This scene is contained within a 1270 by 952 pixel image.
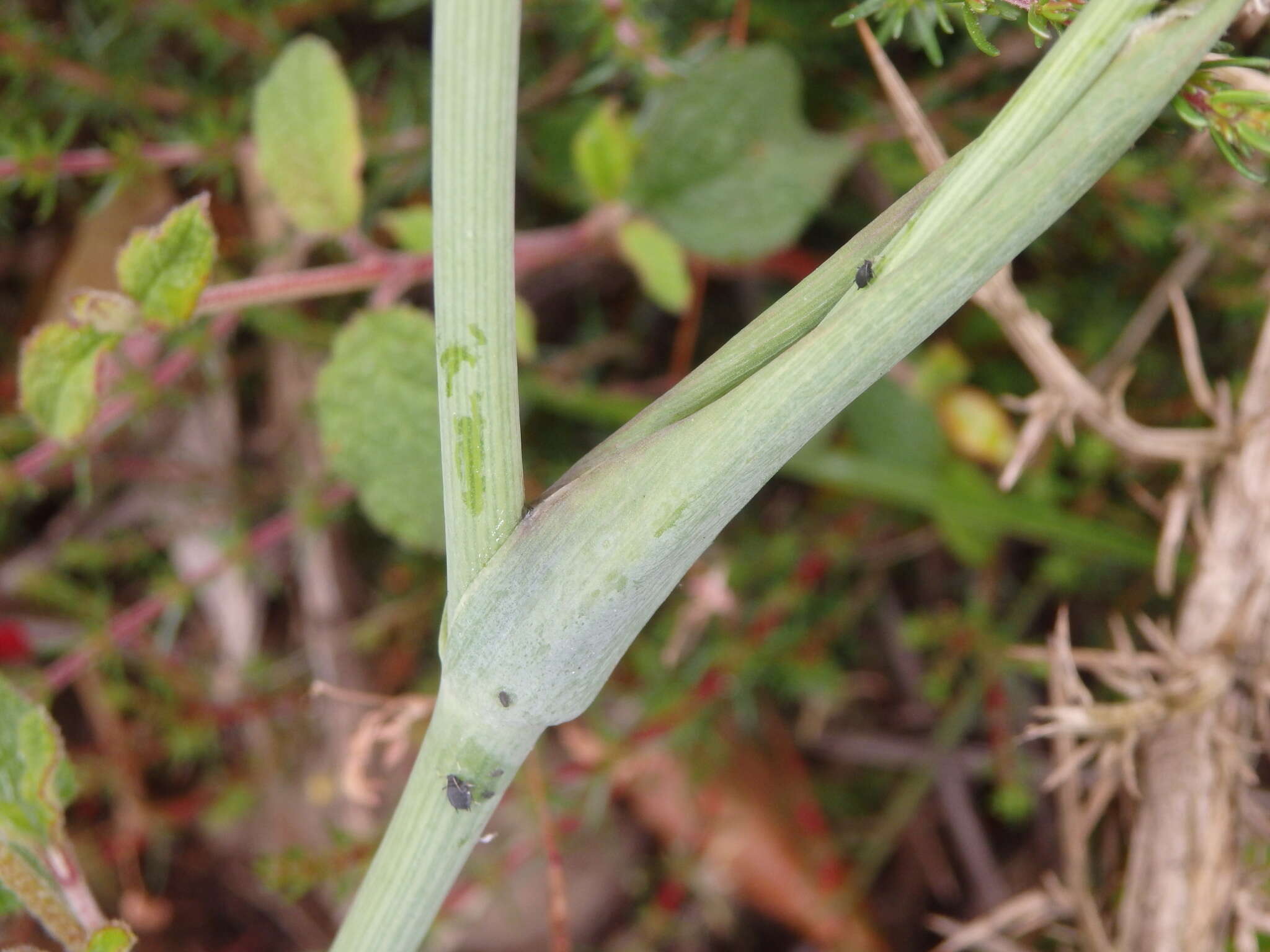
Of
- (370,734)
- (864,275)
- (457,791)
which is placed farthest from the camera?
(370,734)

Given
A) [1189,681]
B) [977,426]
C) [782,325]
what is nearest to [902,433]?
[977,426]

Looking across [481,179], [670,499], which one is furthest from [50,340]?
[670,499]

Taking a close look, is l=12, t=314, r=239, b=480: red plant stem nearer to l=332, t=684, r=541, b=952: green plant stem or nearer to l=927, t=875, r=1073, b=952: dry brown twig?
l=332, t=684, r=541, b=952: green plant stem

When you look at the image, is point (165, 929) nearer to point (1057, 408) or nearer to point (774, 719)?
point (774, 719)

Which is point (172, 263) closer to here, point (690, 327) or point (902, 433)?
point (690, 327)

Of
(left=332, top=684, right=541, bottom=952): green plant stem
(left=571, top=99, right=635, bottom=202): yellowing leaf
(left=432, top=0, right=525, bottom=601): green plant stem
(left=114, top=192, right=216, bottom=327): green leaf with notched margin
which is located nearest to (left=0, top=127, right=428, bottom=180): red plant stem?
(left=571, top=99, right=635, bottom=202): yellowing leaf

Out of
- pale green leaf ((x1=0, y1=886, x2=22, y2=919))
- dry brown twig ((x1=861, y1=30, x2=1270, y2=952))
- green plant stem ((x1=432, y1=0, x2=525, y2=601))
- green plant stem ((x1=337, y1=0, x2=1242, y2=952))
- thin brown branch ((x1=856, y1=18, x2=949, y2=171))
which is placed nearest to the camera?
green plant stem ((x1=337, y1=0, x2=1242, y2=952))
